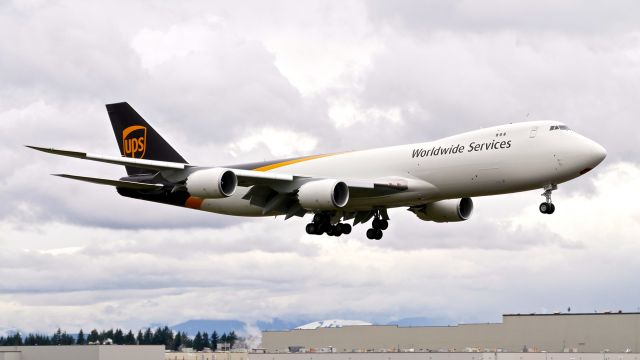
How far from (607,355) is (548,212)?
4907cm

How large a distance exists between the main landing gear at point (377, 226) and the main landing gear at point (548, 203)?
50.3 feet

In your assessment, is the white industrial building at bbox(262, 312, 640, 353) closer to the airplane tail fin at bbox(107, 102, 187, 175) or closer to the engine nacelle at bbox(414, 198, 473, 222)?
the engine nacelle at bbox(414, 198, 473, 222)

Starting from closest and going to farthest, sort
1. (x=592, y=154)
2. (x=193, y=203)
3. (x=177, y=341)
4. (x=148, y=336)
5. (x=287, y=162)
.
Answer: (x=592, y=154), (x=287, y=162), (x=193, y=203), (x=177, y=341), (x=148, y=336)

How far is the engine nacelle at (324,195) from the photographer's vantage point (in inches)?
2309

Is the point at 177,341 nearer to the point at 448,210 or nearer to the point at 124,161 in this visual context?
the point at 448,210

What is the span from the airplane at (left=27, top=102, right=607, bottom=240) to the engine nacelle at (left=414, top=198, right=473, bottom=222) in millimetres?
70

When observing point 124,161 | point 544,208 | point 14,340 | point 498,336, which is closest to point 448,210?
point 544,208

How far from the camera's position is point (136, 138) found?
74125 mm

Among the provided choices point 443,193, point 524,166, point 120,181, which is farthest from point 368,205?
point 120,181

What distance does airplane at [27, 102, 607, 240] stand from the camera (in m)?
55.2

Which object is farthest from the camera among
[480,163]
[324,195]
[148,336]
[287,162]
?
[148,336]

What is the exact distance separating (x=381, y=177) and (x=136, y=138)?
72.2 feet

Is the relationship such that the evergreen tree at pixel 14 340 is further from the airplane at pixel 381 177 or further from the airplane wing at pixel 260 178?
the airplane wing at pixel 260 178

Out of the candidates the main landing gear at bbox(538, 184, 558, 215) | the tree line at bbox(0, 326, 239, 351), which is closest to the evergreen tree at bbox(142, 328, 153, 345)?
the tree line at bbox(0, 326, 239, 351)
